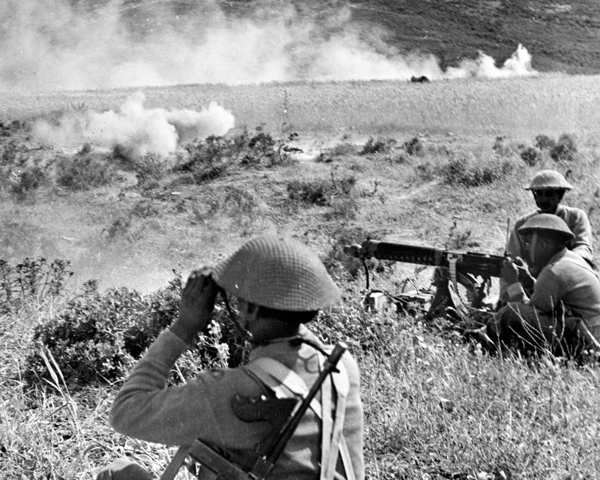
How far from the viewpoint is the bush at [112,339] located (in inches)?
175

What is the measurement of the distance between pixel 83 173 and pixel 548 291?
10522mm

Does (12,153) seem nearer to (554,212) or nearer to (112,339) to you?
(112,339)

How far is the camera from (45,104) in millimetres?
19328

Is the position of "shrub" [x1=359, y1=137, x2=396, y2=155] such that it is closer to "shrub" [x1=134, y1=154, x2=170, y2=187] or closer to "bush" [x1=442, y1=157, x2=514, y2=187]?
"bush" [x1=442, y1=157, x2=514, y2=187]

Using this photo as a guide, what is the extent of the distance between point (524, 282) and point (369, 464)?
2463mm

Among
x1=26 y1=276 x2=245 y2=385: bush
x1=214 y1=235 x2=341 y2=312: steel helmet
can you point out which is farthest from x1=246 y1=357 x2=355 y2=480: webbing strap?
x1=26 y1=276 x2=245 y2=385: bush

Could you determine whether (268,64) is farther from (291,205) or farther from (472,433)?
(472,433)

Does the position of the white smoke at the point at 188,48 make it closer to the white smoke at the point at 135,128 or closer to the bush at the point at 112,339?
the white smoke at the point at 135,128

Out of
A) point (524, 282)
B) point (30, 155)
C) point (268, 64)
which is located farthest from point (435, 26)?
point (524, 282)

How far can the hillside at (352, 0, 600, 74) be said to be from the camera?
105 ft

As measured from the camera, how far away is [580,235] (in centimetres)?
619

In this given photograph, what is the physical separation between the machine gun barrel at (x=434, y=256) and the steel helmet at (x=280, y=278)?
11.8 feet

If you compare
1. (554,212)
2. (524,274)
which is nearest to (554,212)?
(554,212)

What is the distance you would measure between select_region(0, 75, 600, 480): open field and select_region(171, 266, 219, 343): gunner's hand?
1.35 meters
